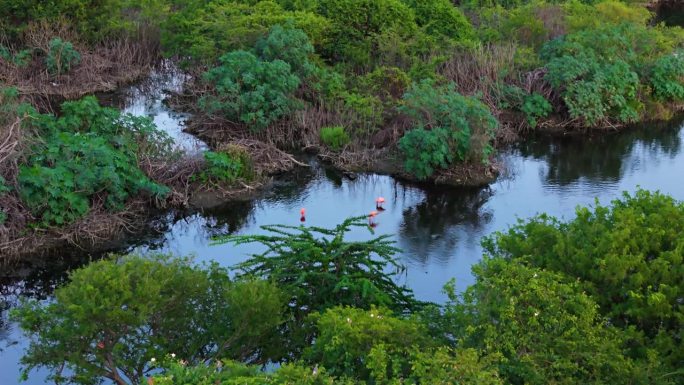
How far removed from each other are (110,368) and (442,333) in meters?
3.81

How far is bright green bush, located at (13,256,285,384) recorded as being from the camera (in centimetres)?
955

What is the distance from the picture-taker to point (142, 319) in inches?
377

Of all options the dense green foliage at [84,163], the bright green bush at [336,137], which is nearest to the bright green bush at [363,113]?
the bright green bush at [336,137]

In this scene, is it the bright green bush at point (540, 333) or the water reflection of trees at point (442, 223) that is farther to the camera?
the water reflection of trees at point (442, 223)

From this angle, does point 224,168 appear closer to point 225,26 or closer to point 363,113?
point 363,113

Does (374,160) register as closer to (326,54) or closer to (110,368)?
(326,54)

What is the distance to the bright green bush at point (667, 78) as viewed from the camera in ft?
76.7

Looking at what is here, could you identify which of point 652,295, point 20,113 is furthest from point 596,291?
point 20,113

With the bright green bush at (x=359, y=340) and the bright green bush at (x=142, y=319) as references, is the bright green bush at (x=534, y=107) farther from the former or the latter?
the bright green bush at (x=359, y=340)

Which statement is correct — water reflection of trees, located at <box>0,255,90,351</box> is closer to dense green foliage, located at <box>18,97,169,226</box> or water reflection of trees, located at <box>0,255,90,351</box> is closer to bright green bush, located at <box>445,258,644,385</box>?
dense green foliage, located at <box>18,97,169,226</box>

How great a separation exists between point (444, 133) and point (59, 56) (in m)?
11.8

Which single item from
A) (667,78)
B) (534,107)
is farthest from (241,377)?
(667,78)

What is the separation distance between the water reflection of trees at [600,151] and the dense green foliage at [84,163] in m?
8.94

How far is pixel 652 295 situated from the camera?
895cm
